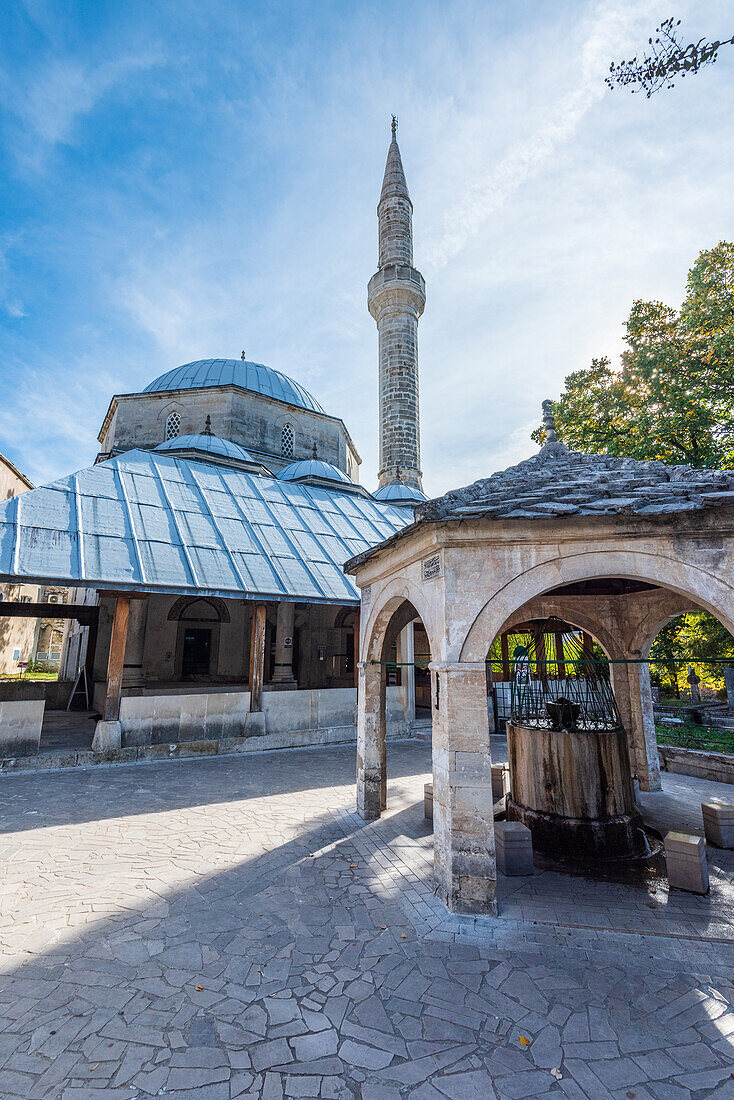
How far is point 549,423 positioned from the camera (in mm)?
6477

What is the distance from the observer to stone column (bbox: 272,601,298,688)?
14167 mm

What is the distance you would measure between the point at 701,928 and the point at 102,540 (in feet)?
35.9

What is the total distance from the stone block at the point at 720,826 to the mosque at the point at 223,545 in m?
8.12

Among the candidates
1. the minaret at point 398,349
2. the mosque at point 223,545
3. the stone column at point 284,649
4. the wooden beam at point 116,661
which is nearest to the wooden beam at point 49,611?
the mosque at point 223,545

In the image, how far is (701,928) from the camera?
3.99 m

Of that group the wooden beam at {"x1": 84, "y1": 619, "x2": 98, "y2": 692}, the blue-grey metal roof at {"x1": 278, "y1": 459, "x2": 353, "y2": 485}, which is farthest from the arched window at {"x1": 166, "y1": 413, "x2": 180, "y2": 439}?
the wooden beam at {"x1": 84, "y1": 619, "x2": 98, "y2": 692}

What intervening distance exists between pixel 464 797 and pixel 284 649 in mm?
10483

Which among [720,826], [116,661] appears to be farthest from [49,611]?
[720,826]

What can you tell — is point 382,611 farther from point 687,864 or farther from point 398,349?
point 398,349

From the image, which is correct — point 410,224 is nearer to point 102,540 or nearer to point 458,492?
point 102,540

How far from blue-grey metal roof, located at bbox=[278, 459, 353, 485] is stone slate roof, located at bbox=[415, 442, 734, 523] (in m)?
16.4

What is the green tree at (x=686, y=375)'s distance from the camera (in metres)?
13.5

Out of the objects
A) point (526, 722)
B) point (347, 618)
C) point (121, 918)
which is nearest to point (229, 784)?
point (121, 918)

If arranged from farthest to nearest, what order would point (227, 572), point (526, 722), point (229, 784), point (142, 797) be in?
1. point (227, 572)
2. point (229, 784)
3. point (142, 797)
4. point (526, 722)
